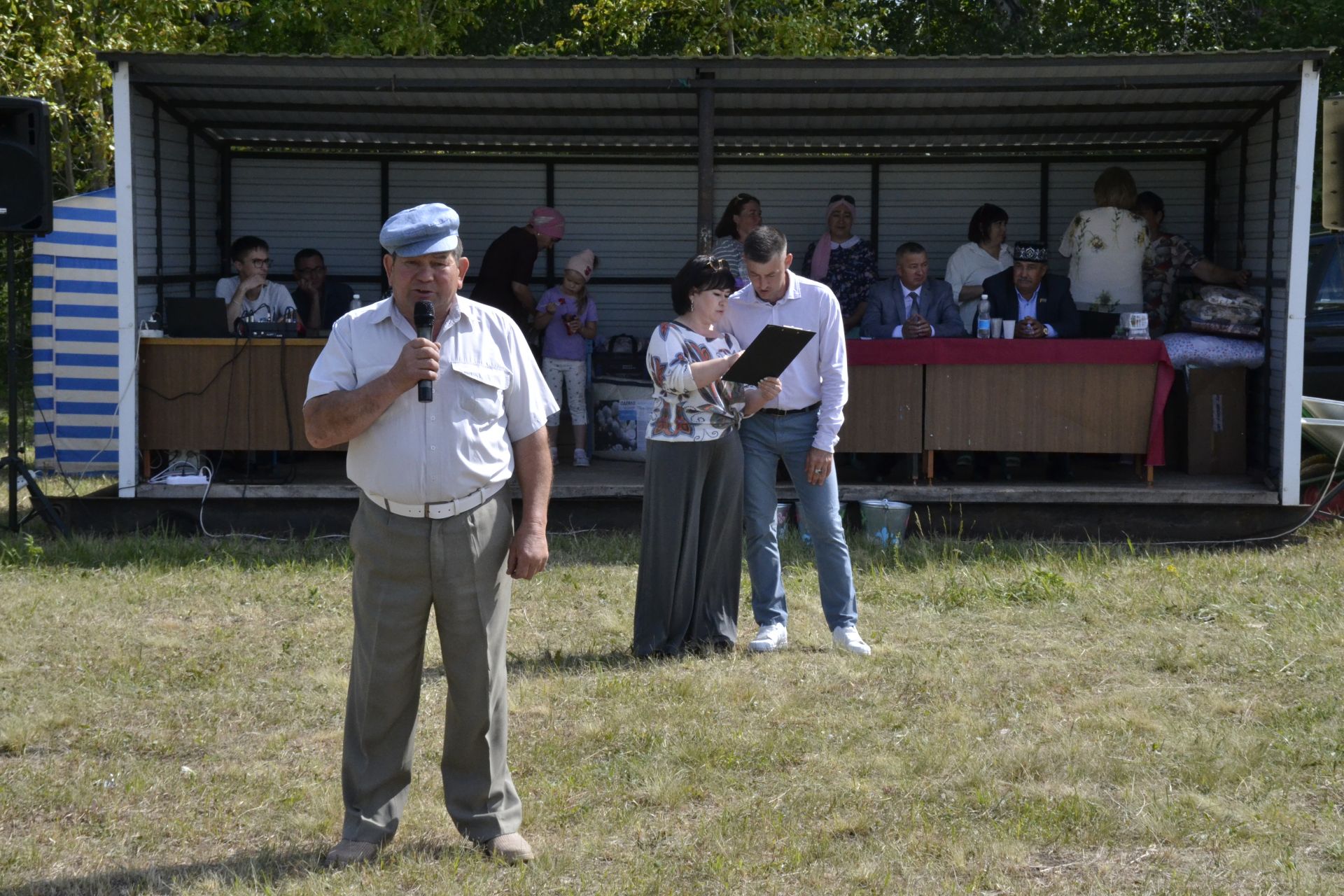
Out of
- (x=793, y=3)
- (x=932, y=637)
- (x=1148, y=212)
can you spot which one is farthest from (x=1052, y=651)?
(x=793, y=3)

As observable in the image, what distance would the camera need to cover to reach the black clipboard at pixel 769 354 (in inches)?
213

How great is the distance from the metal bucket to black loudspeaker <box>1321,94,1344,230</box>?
116 inches

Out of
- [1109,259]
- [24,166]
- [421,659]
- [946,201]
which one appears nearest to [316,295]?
[24,166]

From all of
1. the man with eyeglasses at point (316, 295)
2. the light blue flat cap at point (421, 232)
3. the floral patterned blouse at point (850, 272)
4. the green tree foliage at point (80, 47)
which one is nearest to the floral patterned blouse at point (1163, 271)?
the floral patterned blouse at point (850, 272)

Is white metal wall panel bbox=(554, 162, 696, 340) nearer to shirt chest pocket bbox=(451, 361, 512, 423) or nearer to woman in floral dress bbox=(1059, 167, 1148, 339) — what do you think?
woman in floral dress bbox=(1059, 167, 1148, 339)

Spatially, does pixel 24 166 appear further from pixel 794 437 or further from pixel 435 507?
pixel 435 507

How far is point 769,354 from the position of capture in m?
5.52

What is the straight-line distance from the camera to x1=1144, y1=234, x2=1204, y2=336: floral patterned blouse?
9.95 meters

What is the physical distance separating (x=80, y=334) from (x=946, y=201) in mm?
6807

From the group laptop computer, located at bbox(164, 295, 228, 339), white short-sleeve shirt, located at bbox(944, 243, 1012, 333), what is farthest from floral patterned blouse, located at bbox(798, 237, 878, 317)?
laptop computer, located at bbox(164, 295, 228, 339)

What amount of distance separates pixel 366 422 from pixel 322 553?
4804 millimetres

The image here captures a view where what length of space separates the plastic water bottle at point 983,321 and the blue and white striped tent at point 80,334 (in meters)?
6.19

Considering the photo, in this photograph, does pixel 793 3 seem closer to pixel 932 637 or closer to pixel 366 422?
pixel 932 637

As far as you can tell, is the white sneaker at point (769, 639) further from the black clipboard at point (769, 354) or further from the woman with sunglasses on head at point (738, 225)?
the woman with sunglasses on head at point (738, 225)
